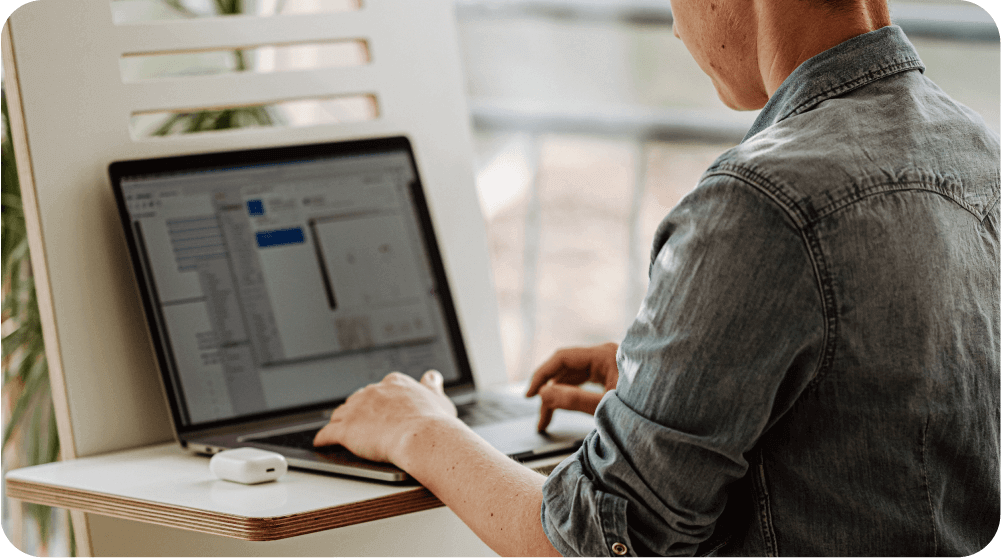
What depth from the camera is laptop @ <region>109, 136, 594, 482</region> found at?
1.03 m

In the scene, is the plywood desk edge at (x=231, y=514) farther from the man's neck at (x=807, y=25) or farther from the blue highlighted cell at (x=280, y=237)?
the man's neck at (x=807, y=25)

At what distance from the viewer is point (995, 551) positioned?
68 cm

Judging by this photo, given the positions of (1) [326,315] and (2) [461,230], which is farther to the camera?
(2) [461,230]

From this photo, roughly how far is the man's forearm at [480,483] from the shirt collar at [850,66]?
1.25 feet

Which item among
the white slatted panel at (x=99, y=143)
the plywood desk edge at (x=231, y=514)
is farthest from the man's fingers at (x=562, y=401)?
the white slatted panel at (x=99, y=143)

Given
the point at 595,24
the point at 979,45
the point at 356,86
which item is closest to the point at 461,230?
the point at 356,86

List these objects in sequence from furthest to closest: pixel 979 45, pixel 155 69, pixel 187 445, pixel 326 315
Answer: pixel 979 45, pixel 155 69, pixel 326 315, pixel 187 445

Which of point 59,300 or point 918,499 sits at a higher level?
point 59,300

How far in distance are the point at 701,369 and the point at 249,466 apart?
0.46 meters

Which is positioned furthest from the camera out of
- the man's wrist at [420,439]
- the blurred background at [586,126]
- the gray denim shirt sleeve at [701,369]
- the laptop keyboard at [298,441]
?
the blurred background at [586,126]

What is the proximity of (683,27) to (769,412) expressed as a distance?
397mm

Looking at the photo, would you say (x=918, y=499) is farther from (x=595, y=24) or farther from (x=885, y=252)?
(x=595, y=24)

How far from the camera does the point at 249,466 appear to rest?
828mm

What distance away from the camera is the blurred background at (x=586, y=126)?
2.39 m
